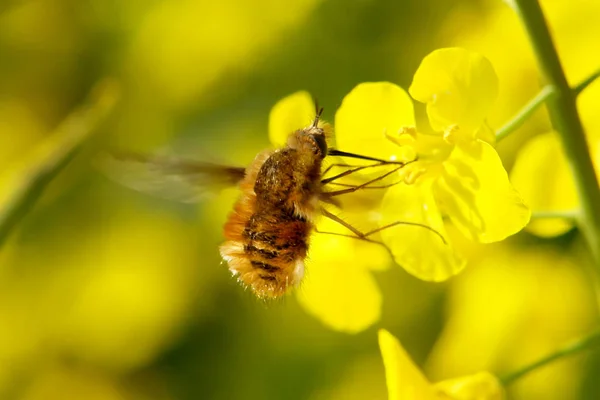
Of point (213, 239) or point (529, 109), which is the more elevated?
point (213, 239)

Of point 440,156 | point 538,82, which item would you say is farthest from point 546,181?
point 538,82

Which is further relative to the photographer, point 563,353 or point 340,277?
point 340,277

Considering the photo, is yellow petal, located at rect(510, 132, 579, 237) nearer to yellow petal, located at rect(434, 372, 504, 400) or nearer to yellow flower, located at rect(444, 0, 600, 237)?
yellow flower, located at rect(444, 0, 600, 237)

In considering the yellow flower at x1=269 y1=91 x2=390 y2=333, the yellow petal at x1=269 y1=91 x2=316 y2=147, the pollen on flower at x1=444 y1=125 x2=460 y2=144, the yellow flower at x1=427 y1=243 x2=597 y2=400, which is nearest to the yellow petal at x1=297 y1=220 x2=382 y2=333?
the yellow flower at x1=269 y1=91 x2=390 y2=333

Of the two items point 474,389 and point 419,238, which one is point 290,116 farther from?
point 474,389

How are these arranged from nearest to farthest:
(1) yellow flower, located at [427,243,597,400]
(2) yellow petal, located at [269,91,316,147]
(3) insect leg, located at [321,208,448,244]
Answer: (3) insect leg, located at [321,208,448,244], (2) yellow petal, located at [269,91,316,147], (1) yellow flower, located at [427,243,597,400]

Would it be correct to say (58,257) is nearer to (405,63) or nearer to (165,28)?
(165,28)

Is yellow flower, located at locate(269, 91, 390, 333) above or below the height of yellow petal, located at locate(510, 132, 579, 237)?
below

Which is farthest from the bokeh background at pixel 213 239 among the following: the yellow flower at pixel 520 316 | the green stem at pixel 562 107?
the green stem at pixel 562 107
